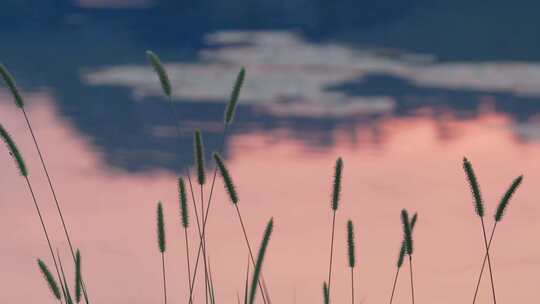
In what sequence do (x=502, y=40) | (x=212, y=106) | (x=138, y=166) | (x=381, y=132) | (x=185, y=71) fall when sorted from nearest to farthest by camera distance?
(x=138, y=166)
(x=381, y=132)
(x=212, y=106)
(x=185, y=71)
(x=502, y=40)

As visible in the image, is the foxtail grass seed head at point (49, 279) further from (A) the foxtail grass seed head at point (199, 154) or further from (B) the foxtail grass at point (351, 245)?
(B) the foxtail grass at point (351, 245)

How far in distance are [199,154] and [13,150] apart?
1.58ft

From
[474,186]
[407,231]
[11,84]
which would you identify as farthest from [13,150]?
[474,186]

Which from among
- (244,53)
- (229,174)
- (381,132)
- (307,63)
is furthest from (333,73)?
(229,174)

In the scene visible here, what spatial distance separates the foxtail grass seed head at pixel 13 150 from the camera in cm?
299

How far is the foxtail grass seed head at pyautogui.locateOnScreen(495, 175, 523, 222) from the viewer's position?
291cm

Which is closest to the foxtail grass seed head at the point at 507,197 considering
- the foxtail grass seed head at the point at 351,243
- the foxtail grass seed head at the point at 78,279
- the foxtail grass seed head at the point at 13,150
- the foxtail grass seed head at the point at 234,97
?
the foxtail grass seed head at the point at 351,243

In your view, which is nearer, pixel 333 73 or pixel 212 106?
pixel 212 106

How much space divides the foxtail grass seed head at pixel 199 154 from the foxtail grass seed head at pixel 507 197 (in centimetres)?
74

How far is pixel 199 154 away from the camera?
295 cm

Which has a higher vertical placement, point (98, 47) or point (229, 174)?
point (98, 47)

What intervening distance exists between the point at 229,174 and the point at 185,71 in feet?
27.2

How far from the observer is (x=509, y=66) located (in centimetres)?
1112

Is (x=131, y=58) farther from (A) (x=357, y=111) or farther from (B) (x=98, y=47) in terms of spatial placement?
(A) (x=357, y=111)
